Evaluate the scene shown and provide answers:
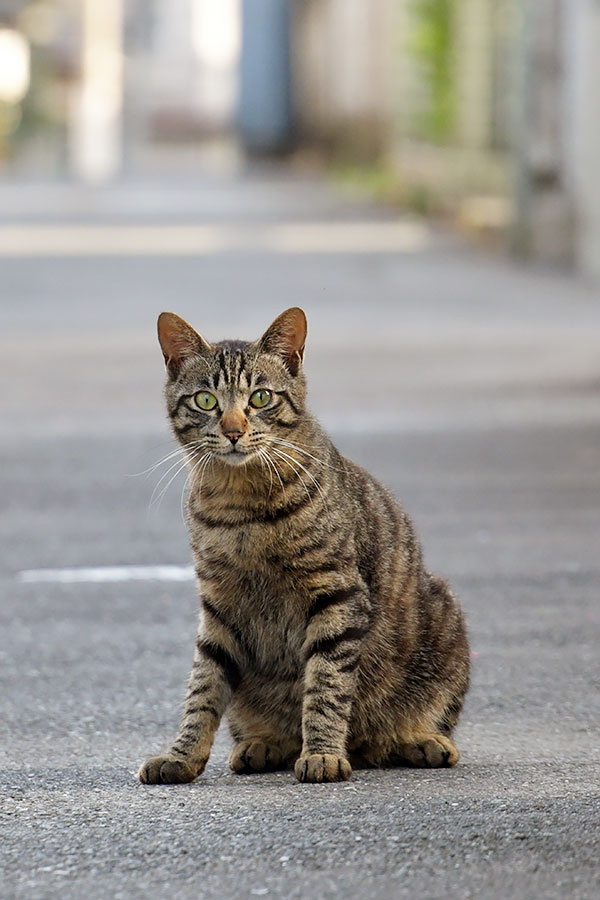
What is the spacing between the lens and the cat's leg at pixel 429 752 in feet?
14.6

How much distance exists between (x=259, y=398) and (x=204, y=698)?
0.73 meters

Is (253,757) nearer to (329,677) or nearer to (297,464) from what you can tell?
(329,677)

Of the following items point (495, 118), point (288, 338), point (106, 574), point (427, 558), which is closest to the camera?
point (288, 338)

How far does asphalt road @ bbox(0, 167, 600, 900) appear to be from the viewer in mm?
3666

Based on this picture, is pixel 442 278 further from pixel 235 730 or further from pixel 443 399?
pixel 235 730

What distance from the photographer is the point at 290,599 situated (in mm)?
4320

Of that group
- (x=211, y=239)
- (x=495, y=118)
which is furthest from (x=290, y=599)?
(x=495, y=118)

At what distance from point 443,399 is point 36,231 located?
15379 mm

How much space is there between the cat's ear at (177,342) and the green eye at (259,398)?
184mm

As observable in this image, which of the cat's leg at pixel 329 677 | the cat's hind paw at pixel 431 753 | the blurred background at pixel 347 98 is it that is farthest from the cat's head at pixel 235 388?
the blurred background at pixel 347 98

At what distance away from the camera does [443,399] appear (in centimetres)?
1112

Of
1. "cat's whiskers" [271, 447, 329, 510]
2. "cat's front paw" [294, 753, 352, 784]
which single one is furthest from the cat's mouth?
"cat's front paw" [294, 753, 352, 784]

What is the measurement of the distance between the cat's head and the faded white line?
7.95ft

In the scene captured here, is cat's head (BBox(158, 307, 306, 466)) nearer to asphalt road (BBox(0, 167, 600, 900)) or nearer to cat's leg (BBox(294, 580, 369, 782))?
cat's leg (BBox(294, 580, 369, 782))
